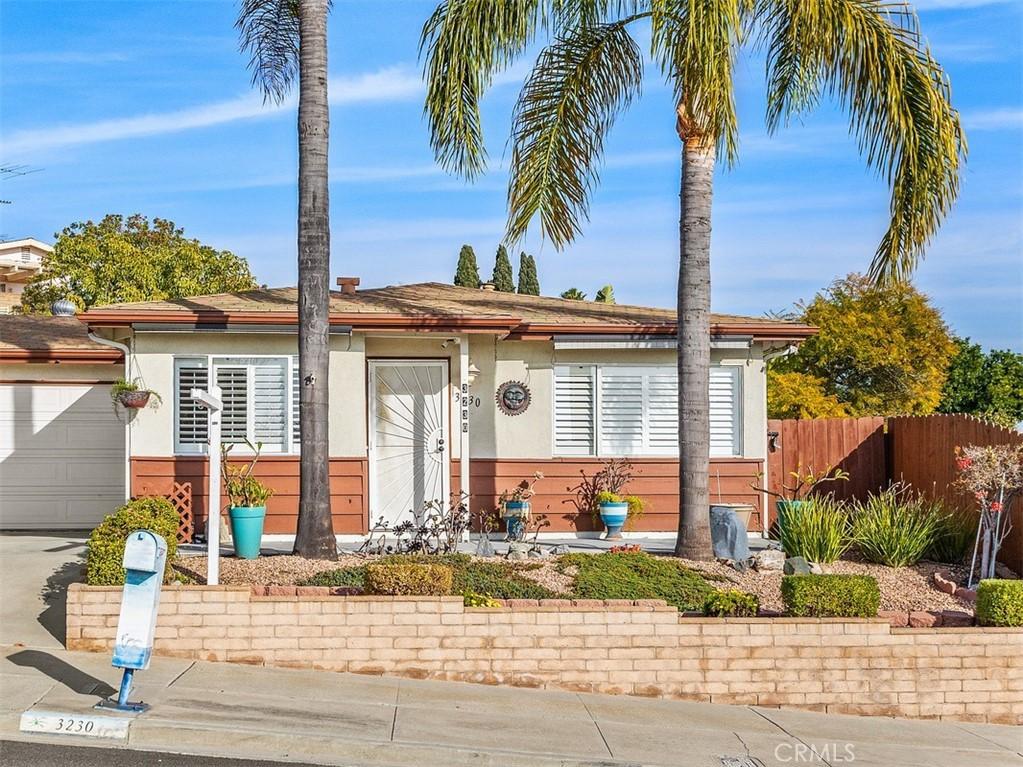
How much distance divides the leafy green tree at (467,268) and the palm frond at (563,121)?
22.6 meters

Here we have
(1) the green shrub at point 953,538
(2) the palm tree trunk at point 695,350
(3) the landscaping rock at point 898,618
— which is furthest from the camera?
(1) the green shrub at point 953,538

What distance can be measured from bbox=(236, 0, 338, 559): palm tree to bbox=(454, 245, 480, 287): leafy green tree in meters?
24.5

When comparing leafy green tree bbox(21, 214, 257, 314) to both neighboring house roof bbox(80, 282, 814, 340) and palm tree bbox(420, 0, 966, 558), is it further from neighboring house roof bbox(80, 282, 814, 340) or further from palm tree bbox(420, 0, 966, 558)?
palm tree bbox(420, 0, 966, 558)

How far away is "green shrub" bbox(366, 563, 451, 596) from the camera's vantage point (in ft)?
30.6

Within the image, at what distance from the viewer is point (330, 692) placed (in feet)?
27.8

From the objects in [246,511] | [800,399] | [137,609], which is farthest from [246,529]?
[800,399]

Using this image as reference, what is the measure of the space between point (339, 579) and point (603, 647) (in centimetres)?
257

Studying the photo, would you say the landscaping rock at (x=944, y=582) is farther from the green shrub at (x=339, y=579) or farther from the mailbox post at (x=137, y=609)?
the mailbox post at (x=137, y=609)

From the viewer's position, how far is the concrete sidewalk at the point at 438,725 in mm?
7230

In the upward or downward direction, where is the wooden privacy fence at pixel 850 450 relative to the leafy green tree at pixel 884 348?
downward

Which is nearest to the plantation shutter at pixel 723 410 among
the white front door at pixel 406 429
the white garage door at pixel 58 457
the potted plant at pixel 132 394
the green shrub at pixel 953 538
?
the green shrub at pixel 953 538

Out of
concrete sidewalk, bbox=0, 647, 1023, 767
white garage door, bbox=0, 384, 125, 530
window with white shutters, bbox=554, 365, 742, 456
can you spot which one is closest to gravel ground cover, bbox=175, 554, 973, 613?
concrete sidewalk, bbox=0, 647, 1023, 767

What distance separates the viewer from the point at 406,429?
1460 centimetres

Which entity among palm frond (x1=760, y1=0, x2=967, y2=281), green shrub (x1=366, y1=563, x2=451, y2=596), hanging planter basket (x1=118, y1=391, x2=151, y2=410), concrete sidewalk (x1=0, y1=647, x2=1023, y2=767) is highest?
palm frond (x1=760, y1=0, x2=967, y2=281)
